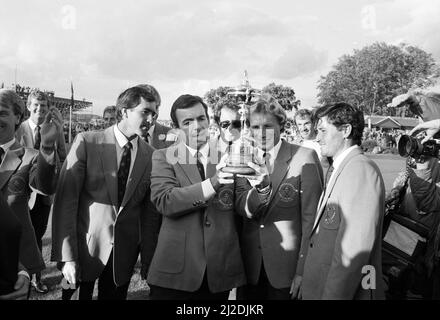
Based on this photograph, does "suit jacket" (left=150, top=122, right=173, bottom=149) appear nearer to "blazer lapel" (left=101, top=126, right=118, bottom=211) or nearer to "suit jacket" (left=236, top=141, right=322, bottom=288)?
"blazer lapel" (left=101, top=126, right=118, bottom=211)

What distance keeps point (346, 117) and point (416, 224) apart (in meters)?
1.08

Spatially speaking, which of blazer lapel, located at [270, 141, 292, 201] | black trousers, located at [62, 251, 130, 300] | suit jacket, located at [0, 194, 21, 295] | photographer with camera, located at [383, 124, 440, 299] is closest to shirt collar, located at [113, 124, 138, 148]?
black trousers, located at [62, 251, 130, 300]

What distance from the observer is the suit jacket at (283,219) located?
2861 mm

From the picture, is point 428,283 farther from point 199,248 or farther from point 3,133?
point 3,133

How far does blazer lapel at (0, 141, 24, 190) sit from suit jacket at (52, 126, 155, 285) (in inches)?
13.0

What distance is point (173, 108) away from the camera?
304 centimetres

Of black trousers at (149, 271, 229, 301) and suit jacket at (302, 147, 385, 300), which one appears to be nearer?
suit jacket at (302, 147, 385, 300)

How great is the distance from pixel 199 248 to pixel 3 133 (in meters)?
1.65

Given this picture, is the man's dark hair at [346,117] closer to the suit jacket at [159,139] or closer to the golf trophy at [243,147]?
the golf trophy at [243,147]

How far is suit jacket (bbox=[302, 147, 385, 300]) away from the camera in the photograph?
2395 millimetres

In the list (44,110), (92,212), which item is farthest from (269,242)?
(44,110)

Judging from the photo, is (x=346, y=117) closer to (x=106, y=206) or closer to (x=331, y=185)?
(x=331, y=185)
